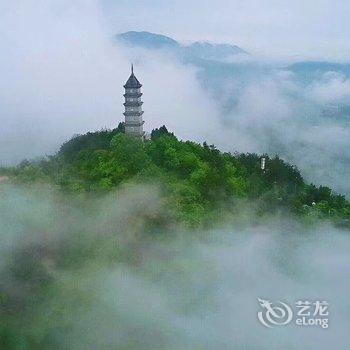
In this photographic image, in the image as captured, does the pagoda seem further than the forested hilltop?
Yes

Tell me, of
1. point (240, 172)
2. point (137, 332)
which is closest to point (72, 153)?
point (240, 172)

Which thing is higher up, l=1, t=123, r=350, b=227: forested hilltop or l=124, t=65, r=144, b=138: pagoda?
l=124, t=65, r=144, b=138: pagoda

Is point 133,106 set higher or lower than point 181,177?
higher

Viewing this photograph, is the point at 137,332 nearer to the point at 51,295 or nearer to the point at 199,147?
the point at 51,295

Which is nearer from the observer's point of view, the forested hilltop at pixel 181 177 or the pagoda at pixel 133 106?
the forested hilltop at pixel 181 177

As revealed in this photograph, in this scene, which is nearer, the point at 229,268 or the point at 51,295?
the point at 51,295

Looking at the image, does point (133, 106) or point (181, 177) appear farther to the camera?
point (133, 106)

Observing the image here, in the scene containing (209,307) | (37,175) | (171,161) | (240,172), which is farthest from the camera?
(240,172)

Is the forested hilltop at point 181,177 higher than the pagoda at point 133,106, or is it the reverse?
the pagoda at point 133,106
